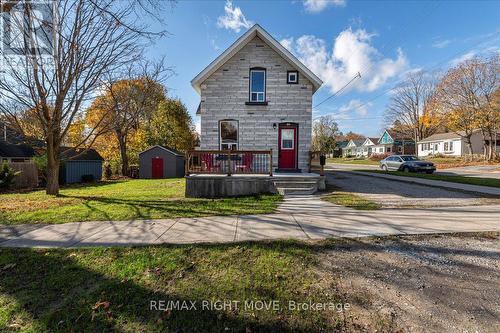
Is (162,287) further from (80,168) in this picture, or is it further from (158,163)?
(80,168)

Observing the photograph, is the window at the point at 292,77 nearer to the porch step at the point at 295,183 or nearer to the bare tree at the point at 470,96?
the porch step at the point at 295,183

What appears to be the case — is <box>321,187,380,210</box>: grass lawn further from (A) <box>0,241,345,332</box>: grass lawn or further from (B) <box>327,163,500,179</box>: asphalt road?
(B) <box>327,163,500,179</box>: asphalt road

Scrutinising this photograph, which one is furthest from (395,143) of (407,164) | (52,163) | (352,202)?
(52,163)

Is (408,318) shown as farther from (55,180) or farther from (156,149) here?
(156,149)

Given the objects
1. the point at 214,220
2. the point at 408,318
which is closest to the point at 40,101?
the point at 214,220

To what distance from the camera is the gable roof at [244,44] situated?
12.0 meters

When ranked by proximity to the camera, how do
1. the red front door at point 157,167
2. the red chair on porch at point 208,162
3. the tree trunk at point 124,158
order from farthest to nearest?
the tree trunk at point 124,158 < the red front door at point 157,167 < the red chair on porch at point 208,162

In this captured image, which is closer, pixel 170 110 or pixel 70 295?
pixel 70 295

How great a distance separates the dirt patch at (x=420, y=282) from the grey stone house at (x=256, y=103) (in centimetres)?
863

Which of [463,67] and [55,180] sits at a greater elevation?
[463,67]

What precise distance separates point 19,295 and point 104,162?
2918cm

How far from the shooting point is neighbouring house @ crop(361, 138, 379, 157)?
70.4 m

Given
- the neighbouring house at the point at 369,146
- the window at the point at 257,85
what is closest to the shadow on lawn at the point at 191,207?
the window at the point at 257,85

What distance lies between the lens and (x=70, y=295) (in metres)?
3.14
